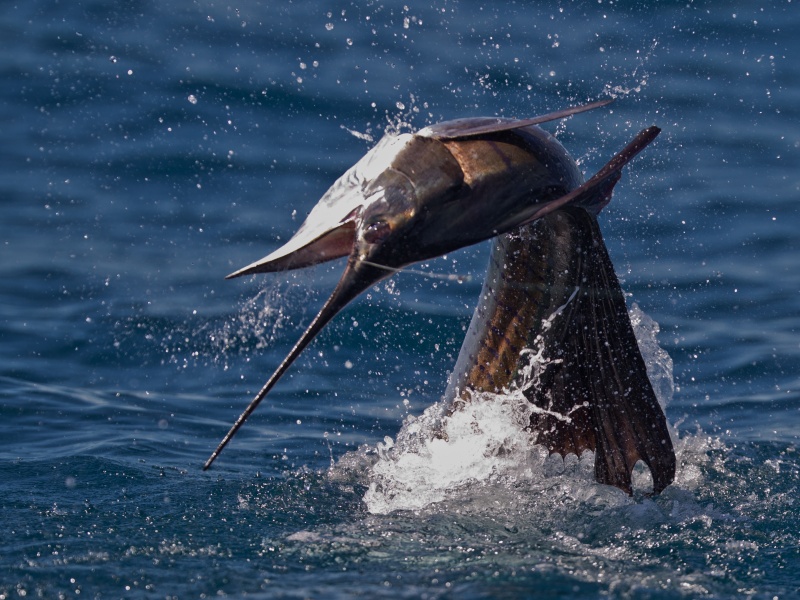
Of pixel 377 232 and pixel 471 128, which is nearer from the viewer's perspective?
pixel 377 232

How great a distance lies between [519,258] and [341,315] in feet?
10.7

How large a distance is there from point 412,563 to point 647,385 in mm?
1159

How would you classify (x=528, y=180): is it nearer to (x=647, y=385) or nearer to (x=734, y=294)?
(x=647, y=385)

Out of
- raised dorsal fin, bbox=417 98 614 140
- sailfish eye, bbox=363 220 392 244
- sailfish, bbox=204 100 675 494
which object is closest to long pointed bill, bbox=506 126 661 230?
sailfish, bbox=204 100 675 494

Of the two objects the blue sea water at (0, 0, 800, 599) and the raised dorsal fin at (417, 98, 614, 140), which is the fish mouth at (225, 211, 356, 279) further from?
the blue sea water at (0, 0, 800, 599)

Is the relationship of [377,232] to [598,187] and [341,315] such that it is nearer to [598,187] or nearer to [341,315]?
[598,187]

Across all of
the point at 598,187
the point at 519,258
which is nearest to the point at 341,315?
the point at 519,258

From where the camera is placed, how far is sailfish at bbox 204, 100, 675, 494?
10.8 feet

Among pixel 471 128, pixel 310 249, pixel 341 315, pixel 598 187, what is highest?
pixel 471 128

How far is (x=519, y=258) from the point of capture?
160 inches

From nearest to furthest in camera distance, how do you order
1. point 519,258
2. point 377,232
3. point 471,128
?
point 377,232 < point 471,128 < point 519,258

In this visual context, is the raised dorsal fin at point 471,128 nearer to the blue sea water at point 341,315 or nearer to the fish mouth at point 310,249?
the fish mouth at point 310,249

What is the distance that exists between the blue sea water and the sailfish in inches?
8.0

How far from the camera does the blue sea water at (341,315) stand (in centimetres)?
377
